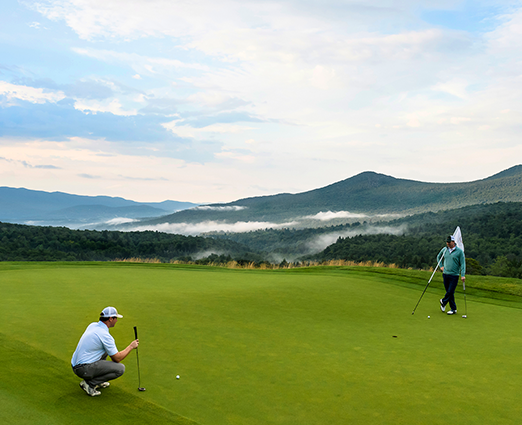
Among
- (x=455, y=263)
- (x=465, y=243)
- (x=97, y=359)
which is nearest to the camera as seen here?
(x=97, y=359)

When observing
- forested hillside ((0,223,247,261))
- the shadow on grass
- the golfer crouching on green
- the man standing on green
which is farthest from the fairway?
forested hillside ((0,223,247,261))

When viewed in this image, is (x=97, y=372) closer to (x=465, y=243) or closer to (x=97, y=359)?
(x=97, y=359)

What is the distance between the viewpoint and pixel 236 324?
8.95 m

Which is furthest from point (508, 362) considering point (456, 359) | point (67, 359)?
point (67, 359)

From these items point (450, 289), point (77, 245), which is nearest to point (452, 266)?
point (450, 289)

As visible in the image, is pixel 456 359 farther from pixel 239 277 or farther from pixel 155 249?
pixel 155 249

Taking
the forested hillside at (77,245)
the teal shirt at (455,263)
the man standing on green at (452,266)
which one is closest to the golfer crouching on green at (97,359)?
the man standing on green at (452,266)

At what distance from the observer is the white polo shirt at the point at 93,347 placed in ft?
17.6

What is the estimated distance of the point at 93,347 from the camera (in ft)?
17.8

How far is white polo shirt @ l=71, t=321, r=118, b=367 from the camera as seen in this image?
17.6 ft

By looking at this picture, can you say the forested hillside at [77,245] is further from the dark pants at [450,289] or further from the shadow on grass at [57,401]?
the dark pants at [450,289]

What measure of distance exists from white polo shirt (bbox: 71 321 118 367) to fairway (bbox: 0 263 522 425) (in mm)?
404

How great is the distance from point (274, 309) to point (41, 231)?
53568 mm

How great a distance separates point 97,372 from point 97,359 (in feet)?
0.64
